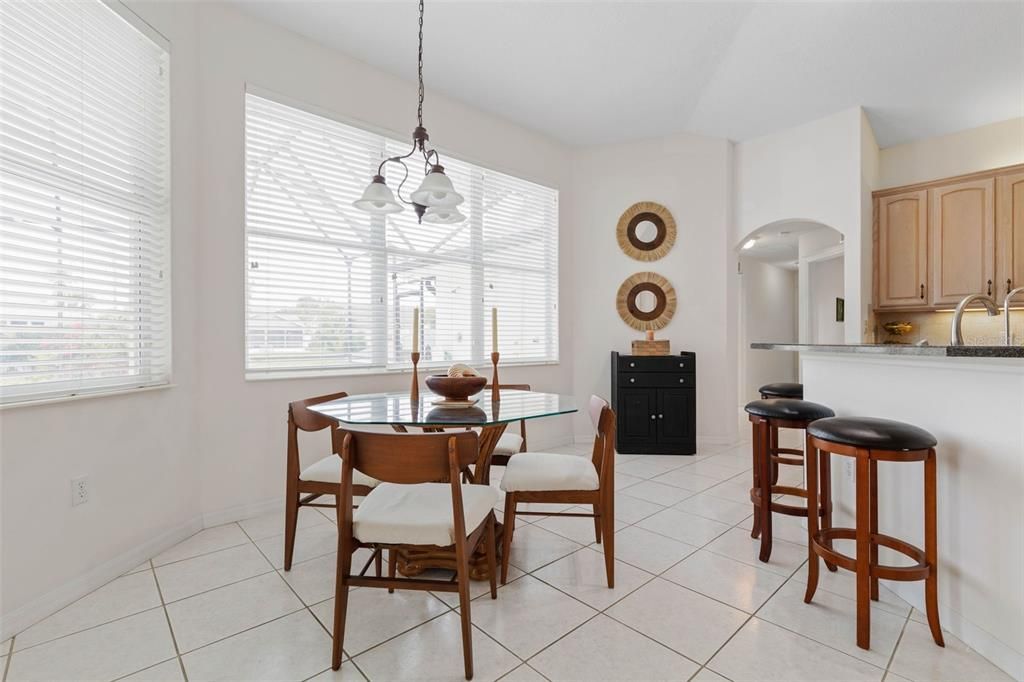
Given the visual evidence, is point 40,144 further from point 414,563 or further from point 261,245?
point 414,563

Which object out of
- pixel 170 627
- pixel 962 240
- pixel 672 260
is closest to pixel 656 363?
pixel 672 260

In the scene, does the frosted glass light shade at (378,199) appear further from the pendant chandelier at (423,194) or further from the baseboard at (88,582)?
A: the baseboard at (88,582)

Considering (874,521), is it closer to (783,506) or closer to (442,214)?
(783,506)

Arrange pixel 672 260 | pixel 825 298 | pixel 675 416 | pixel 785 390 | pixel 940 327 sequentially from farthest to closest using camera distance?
pixel 825 298 < pixel 672 260 < pixel 675 416 < pixel 940 327 < pixel 785 390

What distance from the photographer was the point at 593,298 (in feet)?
15.9

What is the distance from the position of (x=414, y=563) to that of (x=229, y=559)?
94cm

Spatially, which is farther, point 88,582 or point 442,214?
point 442,214

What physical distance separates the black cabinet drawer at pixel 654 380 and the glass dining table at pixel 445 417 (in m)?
2.08

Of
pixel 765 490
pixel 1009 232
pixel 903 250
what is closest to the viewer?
pixel 765 490

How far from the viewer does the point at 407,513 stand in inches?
61.2

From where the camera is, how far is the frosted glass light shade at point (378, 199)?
2275 mm

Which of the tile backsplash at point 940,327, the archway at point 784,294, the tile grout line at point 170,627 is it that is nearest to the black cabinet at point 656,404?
the archway at point 784,294

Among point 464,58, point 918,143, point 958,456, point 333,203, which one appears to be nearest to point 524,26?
point 464,58

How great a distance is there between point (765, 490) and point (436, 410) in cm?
162
